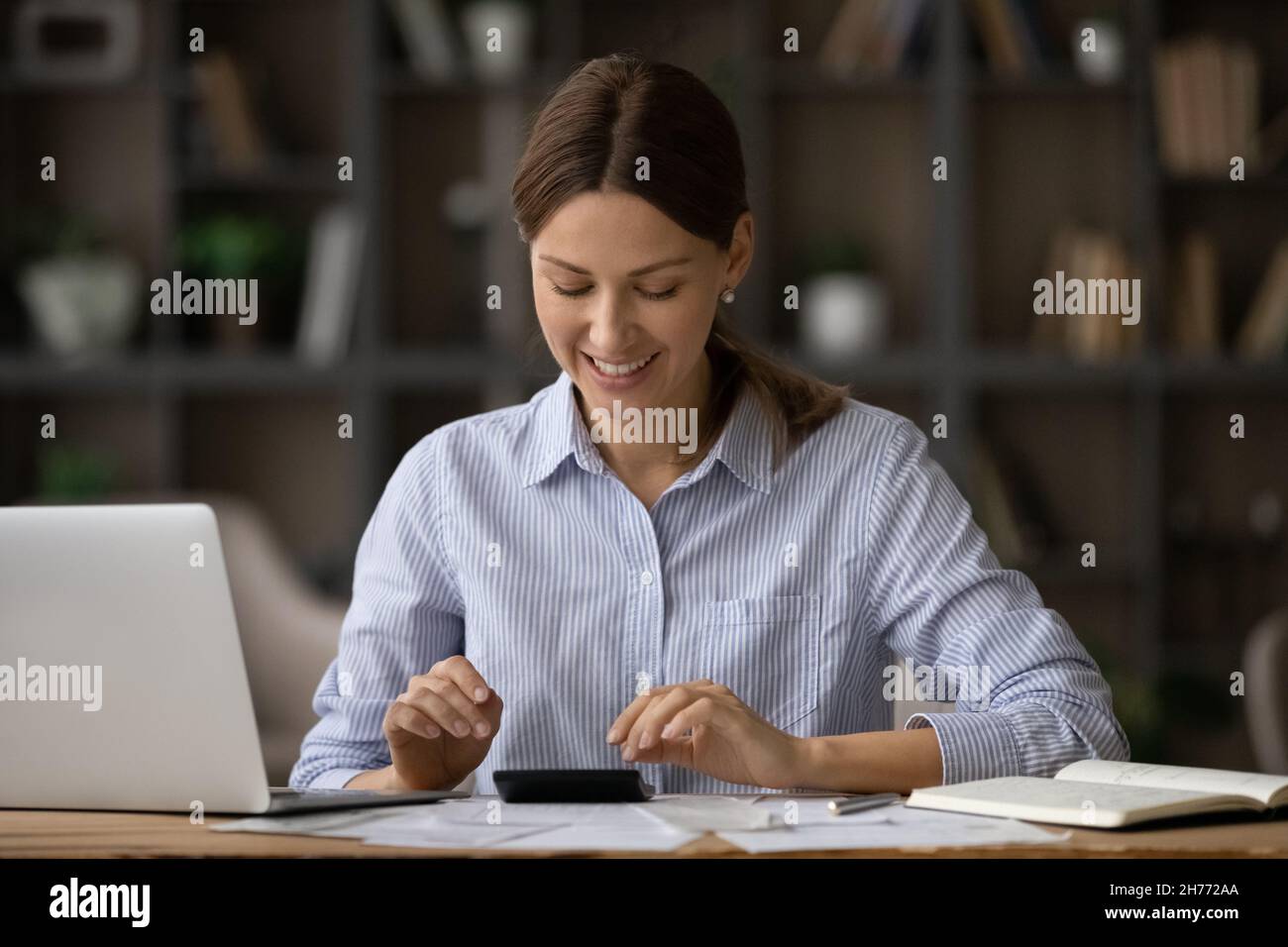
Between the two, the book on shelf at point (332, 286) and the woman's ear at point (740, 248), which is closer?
the woman's ear at point (740, 248)

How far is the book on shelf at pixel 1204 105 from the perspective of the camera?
3807 mm

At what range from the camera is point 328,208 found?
4051mm

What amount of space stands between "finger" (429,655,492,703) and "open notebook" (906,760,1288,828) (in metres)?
0.40

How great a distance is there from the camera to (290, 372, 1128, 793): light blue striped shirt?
5.58 ft

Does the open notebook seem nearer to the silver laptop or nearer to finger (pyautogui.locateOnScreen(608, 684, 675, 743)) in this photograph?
finger (pyautogui.locateOnScreen(608, 684, 675, 743))

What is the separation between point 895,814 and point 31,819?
70 cm

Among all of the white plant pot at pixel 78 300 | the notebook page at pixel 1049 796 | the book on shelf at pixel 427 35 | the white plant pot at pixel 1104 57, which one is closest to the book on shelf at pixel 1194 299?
the white plant pot at pixel 1104 57

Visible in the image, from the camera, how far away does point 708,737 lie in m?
1.37

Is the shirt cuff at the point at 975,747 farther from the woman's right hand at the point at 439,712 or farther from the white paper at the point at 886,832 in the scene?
the woman's right hand at the point at 439,712

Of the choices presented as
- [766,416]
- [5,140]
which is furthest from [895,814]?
[5,140]

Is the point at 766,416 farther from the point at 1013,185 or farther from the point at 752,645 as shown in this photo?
the point at 1013,185

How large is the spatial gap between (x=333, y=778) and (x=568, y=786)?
443mm

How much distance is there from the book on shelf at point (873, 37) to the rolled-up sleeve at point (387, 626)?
2.40m

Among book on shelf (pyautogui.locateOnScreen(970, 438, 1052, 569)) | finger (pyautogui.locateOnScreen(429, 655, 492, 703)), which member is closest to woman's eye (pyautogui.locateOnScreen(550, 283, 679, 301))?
finger (pyautogui.locateOnScreen(429, 655, 492, 703))
